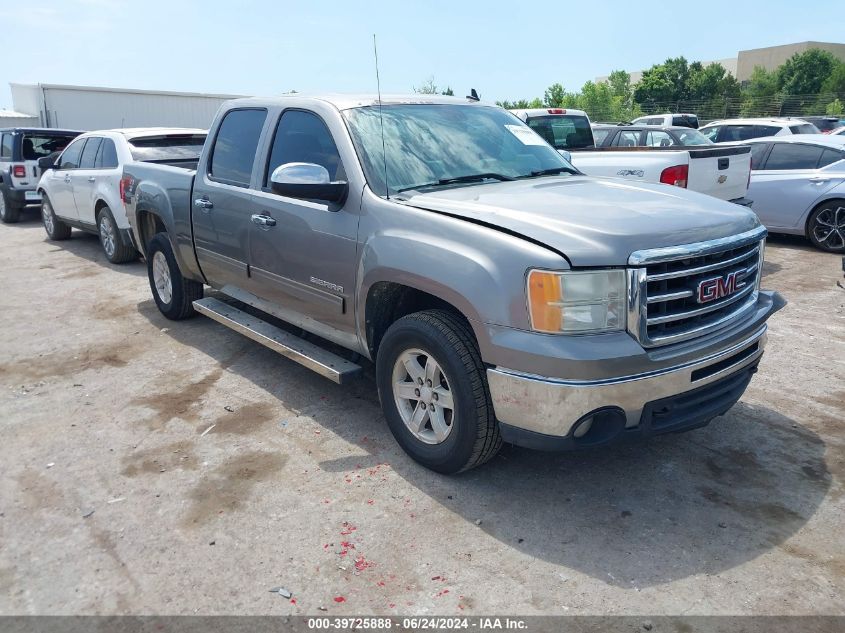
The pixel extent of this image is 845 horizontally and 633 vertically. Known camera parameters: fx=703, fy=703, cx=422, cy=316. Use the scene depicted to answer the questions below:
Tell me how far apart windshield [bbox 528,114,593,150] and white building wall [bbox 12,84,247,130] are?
19.6 metres

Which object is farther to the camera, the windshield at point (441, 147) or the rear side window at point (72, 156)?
the rear side window at point (72, 156)

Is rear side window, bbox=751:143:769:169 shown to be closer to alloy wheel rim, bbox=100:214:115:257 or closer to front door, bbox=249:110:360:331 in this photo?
front door, bbox=249:110:360:331

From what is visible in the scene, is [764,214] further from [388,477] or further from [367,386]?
[388,477]

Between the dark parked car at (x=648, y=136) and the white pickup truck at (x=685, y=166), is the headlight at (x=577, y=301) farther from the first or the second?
the dark parked car at (x=648, y=136)

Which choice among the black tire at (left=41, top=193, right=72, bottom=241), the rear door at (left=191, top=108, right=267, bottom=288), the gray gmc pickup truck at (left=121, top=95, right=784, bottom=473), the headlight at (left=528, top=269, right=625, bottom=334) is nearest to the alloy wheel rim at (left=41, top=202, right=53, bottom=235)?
the black tire at (left=41, top=193, right=72, bottom=241)

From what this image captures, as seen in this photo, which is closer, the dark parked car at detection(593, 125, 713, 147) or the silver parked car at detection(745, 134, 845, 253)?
the silver parked car at detection(745, 134, 845, 253)

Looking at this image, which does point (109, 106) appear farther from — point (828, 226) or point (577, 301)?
point (577, 301)

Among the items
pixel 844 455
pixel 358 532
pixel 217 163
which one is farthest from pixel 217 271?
pixel 844 455

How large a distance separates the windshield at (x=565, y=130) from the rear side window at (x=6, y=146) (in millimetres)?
10373

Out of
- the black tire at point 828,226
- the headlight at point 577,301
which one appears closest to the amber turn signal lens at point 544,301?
the headlight at point 577,301

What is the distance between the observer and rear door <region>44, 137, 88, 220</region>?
1066 cm

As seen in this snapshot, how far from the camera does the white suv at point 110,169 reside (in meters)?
9.35

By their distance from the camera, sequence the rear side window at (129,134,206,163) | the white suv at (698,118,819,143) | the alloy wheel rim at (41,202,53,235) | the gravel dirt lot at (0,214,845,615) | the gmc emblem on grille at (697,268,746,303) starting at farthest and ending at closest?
the white suv at (698,118,819,143) < the alloy wheel rim at (41,202,53,235) < the rear side window at (129,134,206,163) < the gmc emblem on grille at (697,268,746,303) < the gravel dirt lot at (0,214,845,615)

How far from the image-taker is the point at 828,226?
968cm
